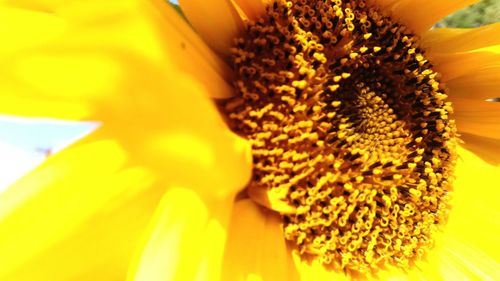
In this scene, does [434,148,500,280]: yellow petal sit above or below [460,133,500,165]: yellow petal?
below

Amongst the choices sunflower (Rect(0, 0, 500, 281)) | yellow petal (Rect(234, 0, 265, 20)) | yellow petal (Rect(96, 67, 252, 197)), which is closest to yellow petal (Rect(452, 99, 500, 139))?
sunflower (Rect(0, 0, 500, 281))

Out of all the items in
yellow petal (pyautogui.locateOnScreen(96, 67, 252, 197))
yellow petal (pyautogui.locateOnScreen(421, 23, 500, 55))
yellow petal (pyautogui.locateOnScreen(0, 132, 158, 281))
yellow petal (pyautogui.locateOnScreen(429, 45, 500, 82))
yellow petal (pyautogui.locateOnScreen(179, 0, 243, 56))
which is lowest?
yellow petal (pyautogui.locateOnScreen(0, 132, 158, 281))

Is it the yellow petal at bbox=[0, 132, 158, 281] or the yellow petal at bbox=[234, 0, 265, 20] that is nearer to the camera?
the yellow petal at bbox=[0, 132, 158, 281]

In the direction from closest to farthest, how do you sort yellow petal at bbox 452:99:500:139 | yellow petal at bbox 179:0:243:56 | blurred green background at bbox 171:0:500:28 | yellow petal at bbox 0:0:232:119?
1. yellow petal at bbox 0:0:232:119
2. yellow petal at bbox 179:0:243:56
3. yellow petal at bbox 452:99:500:139
4. blurred green background at bbox 171:0:500:28

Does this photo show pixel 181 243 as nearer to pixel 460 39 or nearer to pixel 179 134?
pixel 179 134

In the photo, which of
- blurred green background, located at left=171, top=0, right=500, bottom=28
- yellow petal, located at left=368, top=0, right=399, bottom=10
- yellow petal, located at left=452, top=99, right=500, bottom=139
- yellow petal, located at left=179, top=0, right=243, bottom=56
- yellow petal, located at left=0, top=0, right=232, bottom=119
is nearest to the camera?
yellow petal, located at left=0, top=0, right=232, bottom=119

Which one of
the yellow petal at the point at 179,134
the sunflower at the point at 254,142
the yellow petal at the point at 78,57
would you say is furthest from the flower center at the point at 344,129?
the yellow petal at the point at 78,57

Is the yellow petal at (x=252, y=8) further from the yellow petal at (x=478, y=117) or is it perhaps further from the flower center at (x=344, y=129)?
the yellow petal at (x=478, y=117)

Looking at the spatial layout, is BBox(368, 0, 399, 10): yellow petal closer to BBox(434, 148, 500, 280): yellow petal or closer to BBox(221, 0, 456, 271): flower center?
BBox(221, 0, 456, 271): flower center
